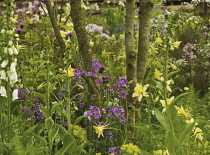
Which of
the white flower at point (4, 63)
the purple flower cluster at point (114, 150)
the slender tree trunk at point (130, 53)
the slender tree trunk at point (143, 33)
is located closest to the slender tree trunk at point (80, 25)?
the slender tree trunk at point (130, 53)

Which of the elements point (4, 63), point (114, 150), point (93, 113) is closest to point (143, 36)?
point (93, 113)

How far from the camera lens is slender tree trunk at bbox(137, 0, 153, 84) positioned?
129 inches

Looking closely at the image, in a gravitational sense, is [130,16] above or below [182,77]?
above

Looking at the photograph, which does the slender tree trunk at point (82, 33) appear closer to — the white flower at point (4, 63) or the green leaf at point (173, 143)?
the green leaf at point (173, 143)

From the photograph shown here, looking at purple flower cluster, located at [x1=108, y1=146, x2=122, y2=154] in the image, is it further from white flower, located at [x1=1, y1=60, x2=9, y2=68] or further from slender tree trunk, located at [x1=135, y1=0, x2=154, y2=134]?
white flower, located at [x1=1, y1=60, x2=9, y2=68]

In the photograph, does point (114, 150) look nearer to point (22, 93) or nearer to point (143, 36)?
point (22, 93)

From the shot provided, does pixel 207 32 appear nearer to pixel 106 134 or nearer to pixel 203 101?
pixel 203 101

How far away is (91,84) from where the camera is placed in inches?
128

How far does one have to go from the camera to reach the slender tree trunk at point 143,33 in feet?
10.8

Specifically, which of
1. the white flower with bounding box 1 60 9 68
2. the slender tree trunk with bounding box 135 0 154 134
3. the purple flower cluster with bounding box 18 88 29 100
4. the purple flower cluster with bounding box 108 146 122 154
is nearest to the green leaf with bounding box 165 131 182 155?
the purple flower cluster with bounding box 108 146 122 154

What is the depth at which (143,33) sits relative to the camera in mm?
3336

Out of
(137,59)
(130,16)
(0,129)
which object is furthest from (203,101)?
(0,129)

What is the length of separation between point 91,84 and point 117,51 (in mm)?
2788

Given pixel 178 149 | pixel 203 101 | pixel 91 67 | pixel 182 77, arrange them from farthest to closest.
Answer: pixel 182 77 < pixel 203 101 < pixel 91 67 < pixel 178 149
